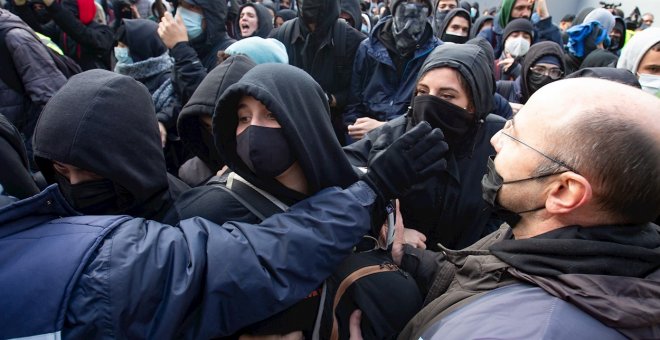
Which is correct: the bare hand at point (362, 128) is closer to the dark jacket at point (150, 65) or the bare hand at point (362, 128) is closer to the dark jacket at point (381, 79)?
the dark jacket at point (381, 79)

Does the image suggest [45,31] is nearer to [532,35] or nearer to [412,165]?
[412,165]

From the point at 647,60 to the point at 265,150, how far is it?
311 cm

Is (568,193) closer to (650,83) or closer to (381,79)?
(381,79)

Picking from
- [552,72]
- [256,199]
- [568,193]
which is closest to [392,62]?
[552,72]

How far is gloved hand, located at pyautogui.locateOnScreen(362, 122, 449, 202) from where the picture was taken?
1.54 metres

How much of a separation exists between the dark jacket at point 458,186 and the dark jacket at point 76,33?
3740 mm

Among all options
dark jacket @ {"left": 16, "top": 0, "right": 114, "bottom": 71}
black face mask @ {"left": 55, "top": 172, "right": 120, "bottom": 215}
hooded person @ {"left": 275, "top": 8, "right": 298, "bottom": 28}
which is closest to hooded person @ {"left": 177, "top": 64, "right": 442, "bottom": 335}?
black face mask @ {"left": 55, "top": 172, "right": 120, "bottom": 215}

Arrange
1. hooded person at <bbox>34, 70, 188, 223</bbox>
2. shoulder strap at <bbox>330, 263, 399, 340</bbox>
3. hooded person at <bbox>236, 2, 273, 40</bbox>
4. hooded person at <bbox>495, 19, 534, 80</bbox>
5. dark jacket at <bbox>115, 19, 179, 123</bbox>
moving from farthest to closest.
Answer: hooded person at <bbox>236, 2, 273, 40</bbox>
hooded person at <bbox>495, 19, 534, 80</bbox>
dark jacket at <bbox>115, 19, 179, 123</bbox>
hooded person at <bbox>34, 70, 188, 223</bbox>
shoulder strap at <bbox>330, 263, 399, 340</bbox>

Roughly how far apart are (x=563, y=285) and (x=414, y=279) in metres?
0.65

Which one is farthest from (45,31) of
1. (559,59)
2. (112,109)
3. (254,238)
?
(559,59)

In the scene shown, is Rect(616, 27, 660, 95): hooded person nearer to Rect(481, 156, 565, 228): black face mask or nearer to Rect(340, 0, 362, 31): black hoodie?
Rect(481, 156, 565, 228): black face mask

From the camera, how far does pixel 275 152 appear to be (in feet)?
5.05

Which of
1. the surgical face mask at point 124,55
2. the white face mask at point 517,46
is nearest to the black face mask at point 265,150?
the surgical face mask at point 124,55

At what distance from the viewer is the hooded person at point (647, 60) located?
2955mm
